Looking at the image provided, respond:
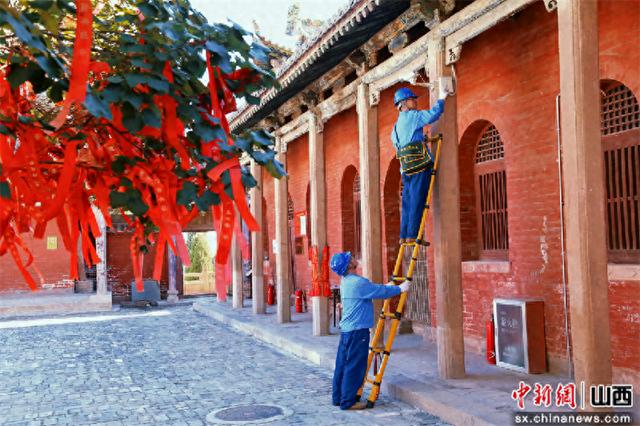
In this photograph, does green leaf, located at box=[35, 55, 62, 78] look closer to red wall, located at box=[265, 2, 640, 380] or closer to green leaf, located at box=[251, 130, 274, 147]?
green leaf, located at box=[251, 130, 274, 147]

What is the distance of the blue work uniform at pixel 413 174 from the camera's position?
715 cm

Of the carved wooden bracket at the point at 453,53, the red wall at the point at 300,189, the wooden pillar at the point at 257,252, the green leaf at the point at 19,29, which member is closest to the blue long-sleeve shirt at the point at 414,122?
the carved wooden bracket at the point at 453,53

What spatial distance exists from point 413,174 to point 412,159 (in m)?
0.19

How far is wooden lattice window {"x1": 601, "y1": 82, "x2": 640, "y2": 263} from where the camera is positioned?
22.5 feet

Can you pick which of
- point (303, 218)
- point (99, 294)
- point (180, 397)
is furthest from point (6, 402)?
point (99, 294)

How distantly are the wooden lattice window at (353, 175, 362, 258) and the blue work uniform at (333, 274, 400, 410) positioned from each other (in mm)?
6930

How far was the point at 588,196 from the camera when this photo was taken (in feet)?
17.4

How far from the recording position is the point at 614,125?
7074 millimetres

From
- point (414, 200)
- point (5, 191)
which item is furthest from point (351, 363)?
point (5, 191)

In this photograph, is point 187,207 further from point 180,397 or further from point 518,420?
point 180,397

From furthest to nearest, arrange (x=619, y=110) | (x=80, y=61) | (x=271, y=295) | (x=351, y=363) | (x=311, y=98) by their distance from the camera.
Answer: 1. (x=271, y=295)
2. (x=311, y=98)
3. (x=351, y=363)
4. (x=619, y=110)
5. (x=80, y=61)

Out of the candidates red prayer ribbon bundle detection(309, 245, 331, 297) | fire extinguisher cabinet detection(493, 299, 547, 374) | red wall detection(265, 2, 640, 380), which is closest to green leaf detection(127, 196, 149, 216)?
red wall detection(265, 2, 640, 380)

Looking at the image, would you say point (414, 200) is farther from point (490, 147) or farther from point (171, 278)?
point (171, 278)

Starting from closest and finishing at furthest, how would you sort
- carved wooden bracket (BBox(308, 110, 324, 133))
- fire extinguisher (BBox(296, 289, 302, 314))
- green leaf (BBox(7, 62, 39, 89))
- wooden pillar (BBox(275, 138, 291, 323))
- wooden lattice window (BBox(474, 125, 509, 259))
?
green leaf (BBox(7, 62, 39, 89)) → wooden lattice window (BBox(474, 125, 509, 259)) → carved wooden bracket (BBox(308, 110, 324, 133)) → wooden pillar (BBox(275, 138, 291, 323)) → fire extinguisher (BBox(296, 289, 302, 314))
